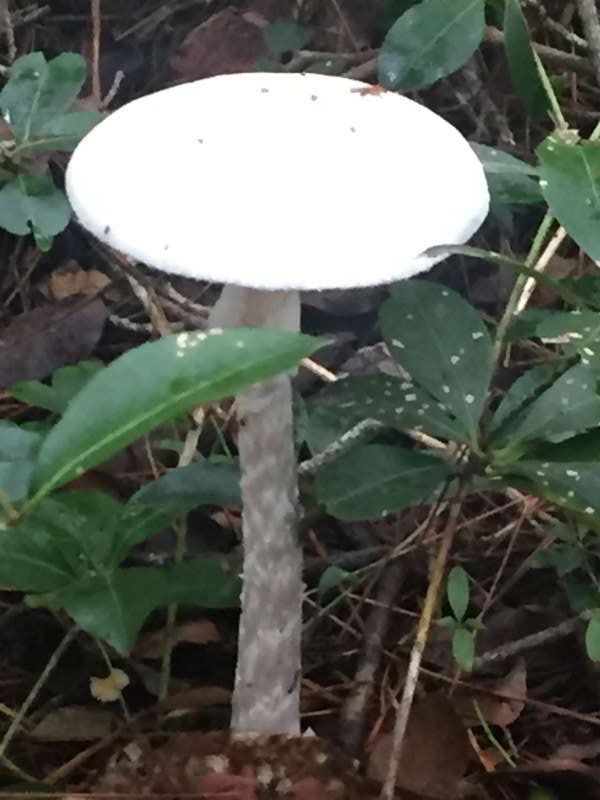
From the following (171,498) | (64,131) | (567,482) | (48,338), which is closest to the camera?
(567,482)

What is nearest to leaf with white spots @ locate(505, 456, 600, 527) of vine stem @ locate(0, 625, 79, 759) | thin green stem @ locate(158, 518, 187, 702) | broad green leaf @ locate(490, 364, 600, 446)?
broad green leaf @ locate(490, 364, 600, 446)

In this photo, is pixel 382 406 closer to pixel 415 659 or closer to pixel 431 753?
pixel 415 659

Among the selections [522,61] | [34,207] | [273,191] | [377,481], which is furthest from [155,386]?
[522,61]

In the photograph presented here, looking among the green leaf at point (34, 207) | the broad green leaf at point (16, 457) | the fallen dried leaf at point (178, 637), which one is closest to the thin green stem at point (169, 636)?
Answer: the fallen dried leaf at point (178, 637)

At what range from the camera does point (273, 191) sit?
83 centimetres

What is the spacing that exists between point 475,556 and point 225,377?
85cm

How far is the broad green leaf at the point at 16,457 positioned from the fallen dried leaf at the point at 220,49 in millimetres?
904

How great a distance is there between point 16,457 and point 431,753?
0.53m

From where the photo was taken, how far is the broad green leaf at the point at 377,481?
995 millimetres

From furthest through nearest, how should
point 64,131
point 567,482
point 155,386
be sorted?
point 64,131 < point 567,482 < point 155,386

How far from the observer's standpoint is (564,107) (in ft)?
5.73

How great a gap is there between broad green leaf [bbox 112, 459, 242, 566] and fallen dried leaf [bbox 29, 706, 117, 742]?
0.27 metres

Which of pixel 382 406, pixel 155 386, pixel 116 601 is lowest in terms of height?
pixel 116 601

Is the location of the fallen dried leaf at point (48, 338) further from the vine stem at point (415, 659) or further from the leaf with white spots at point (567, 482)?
the leaf with white spots at point (567, 482)
